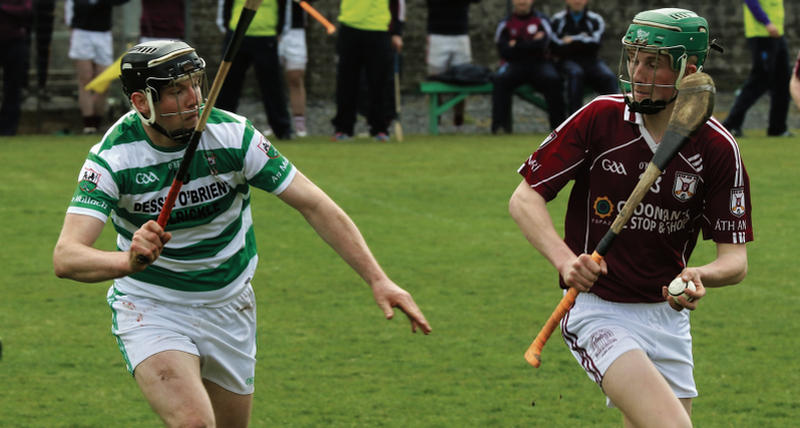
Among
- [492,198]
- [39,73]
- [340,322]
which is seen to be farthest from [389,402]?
[39,73]

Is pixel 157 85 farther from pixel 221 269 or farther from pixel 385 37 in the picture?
pixel 385 37

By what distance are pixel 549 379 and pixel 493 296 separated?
5.68ft

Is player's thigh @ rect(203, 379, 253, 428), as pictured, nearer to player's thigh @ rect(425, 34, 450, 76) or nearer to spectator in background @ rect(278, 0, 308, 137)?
spectator in background @ rect(278, 0, 308, 137)

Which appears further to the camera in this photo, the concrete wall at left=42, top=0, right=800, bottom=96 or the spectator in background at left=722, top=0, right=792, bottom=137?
the concrete wall at left=42, top=0, right=800, bottom=96

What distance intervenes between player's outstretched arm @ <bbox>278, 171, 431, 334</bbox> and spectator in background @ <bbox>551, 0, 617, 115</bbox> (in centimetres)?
1256

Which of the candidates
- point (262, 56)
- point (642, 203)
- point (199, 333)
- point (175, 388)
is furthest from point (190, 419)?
point (262, 56)

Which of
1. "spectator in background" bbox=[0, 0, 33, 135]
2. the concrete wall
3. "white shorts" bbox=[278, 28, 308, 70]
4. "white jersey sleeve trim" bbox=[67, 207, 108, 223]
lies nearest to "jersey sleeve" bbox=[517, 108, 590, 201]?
"white jersey sleeve trim" bbox=[67, 207, 108, 223]

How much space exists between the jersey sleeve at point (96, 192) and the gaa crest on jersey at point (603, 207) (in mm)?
1653

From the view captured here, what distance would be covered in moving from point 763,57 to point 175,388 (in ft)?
43.8

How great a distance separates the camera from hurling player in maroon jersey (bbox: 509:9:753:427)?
4527mm

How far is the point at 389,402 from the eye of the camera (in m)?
6.25

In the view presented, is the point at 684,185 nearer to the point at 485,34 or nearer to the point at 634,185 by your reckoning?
the point at 634,185

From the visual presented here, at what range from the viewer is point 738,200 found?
4586mm

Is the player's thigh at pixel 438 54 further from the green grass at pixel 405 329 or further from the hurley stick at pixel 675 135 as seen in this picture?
the hurley stick at pixel 675 135
